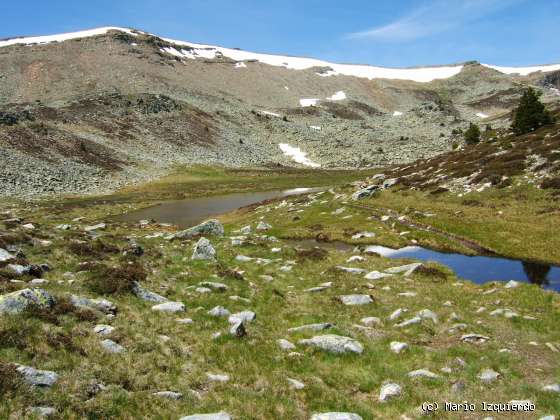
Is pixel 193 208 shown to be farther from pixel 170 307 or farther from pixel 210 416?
pixel 210 416

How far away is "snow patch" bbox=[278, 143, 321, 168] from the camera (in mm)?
152975

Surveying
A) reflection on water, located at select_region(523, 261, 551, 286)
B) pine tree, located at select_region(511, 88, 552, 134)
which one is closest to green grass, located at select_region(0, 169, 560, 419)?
reflection on water, located at select_region(523, 261, 551, 286)

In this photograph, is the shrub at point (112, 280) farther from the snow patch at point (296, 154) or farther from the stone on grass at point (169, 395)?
the snow patch at point (296, 154)

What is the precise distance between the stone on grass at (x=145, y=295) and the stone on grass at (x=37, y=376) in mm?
7274

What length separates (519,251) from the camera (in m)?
30.0

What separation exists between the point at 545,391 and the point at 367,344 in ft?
16.6

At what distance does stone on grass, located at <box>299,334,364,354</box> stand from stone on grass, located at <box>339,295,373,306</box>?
15.7 ft

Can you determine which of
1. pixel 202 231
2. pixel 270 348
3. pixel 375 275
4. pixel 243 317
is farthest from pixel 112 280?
pixel 202 231

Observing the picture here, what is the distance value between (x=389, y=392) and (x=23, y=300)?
10.2 metres

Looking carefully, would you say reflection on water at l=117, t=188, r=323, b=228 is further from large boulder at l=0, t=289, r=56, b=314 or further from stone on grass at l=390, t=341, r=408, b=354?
stone on grass at l=390, t=341, r=408, b=354

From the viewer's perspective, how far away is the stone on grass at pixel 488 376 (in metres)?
11.8

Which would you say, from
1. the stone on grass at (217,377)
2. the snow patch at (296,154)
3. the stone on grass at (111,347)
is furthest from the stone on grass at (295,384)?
the snow patch at (296,154)

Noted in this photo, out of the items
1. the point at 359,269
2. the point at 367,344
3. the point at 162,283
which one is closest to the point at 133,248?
the point at 162,283

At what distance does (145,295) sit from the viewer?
663 inches
